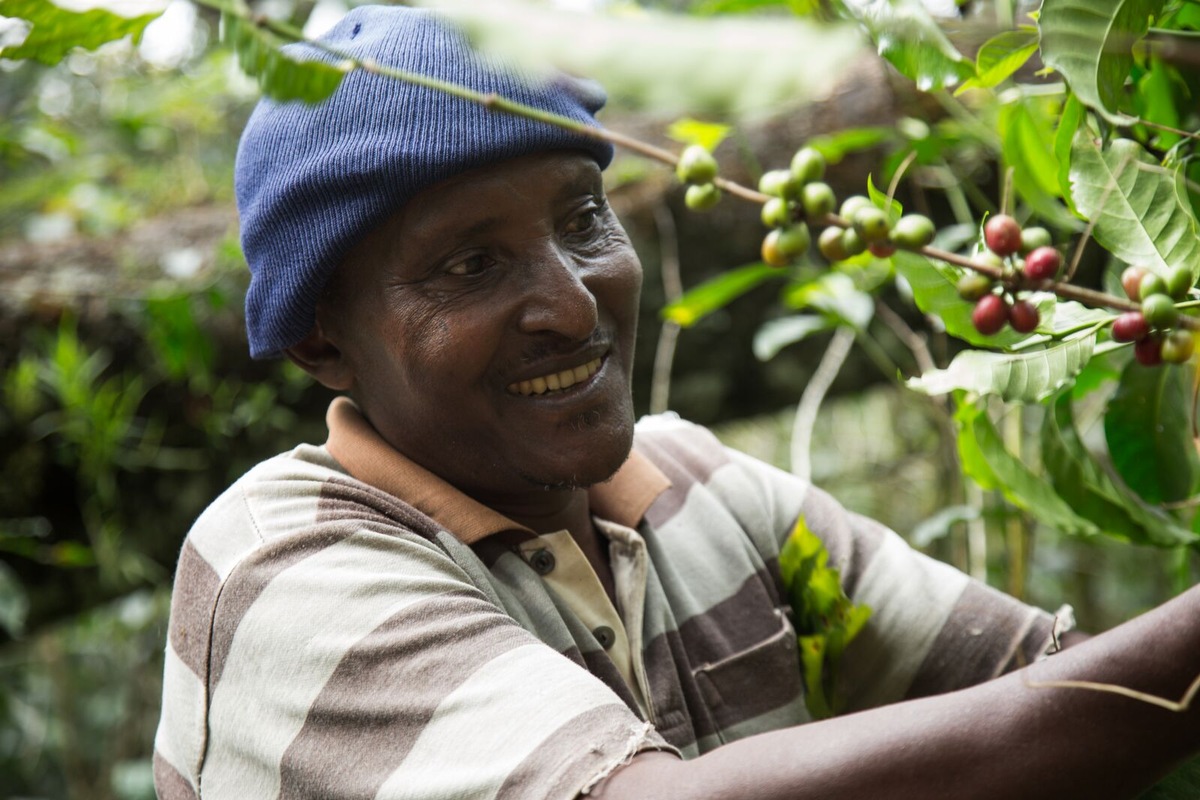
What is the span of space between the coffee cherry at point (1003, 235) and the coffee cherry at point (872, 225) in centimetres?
6

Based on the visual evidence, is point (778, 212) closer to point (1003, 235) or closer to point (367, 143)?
point (1003, 235)

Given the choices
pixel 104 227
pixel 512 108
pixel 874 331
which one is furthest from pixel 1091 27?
pixel 104 227

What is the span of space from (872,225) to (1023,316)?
97 millimetres

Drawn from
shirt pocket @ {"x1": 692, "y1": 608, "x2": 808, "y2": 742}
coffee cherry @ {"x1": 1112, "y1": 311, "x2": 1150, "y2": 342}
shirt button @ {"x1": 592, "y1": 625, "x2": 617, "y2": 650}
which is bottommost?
shirt pocket @ {"x1": 692, "y1": 608, "x2": 808, "y2": 742}

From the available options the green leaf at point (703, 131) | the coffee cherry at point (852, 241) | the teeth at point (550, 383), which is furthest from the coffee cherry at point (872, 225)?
the green leaf at point (703, 131)

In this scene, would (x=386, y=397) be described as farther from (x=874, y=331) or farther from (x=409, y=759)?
(x=874, y=331)

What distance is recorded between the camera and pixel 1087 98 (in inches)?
26.2

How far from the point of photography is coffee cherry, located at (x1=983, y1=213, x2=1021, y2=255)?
2.02 ft

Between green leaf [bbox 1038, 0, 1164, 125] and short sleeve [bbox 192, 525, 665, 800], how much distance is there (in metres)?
0.49

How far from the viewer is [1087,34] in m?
0.66

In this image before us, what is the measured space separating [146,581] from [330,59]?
4.42ft

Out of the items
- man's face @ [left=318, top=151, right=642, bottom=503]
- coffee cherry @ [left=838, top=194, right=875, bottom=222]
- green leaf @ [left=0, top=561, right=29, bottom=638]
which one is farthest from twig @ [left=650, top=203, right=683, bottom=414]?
coffee cherry @ [left=838, top=194, right=875, bottom=222]

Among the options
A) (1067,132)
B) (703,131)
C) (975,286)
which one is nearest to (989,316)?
(975,286)

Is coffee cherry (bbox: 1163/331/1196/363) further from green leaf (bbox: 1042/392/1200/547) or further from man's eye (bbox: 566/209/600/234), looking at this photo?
man's eye (bbox: 566/209/600/234)
